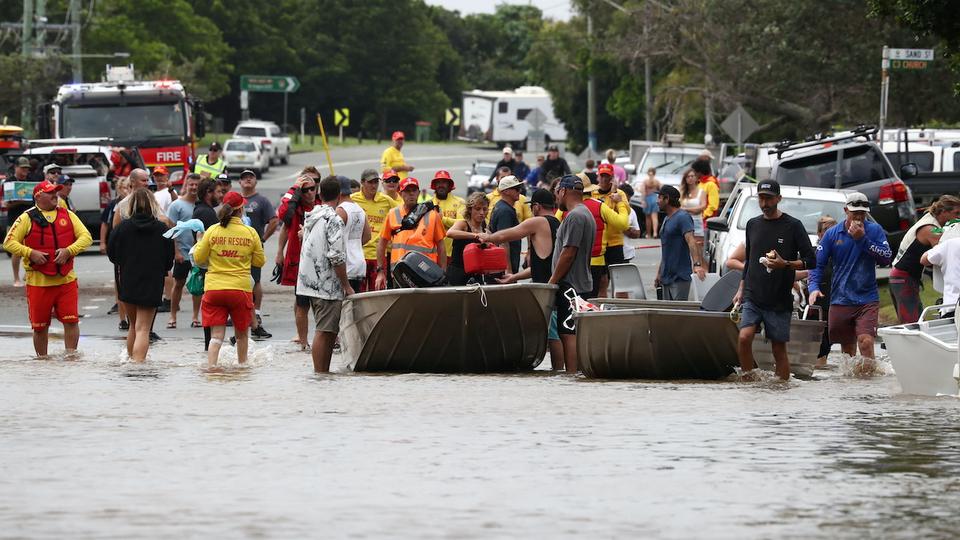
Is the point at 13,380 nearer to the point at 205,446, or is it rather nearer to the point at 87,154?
the point at 205,446

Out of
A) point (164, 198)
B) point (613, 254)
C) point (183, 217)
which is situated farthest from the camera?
point (164, 198)

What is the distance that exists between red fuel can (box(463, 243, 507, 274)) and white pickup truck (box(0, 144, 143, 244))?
56.1 ft

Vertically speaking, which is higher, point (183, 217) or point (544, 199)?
point (544, 199)

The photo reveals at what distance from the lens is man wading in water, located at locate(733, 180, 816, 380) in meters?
14.3

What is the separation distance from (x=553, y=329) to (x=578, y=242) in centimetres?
105

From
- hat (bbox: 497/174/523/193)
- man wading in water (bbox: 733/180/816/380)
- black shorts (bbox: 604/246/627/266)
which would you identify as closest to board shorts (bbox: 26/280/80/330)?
hat (bbox: 497/174/523/193)

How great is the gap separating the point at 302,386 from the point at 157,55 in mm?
71113

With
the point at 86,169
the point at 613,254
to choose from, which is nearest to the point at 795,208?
the point at 613,254

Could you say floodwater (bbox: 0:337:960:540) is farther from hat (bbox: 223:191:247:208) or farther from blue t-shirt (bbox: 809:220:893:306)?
hat (bbox: 223:191:247:208)

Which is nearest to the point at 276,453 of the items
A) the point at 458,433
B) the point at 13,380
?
the point at 458,433

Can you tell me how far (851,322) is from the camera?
51.6 ft

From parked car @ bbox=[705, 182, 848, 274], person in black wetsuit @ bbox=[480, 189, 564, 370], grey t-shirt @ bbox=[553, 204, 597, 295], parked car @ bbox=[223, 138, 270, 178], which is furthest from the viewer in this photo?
parked car @ bbox=[223, 138, 270, 178]

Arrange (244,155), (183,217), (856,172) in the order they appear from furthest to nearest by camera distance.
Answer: (244,155), (856,172), (183,217)

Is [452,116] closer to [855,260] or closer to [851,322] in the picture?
[851,322]
